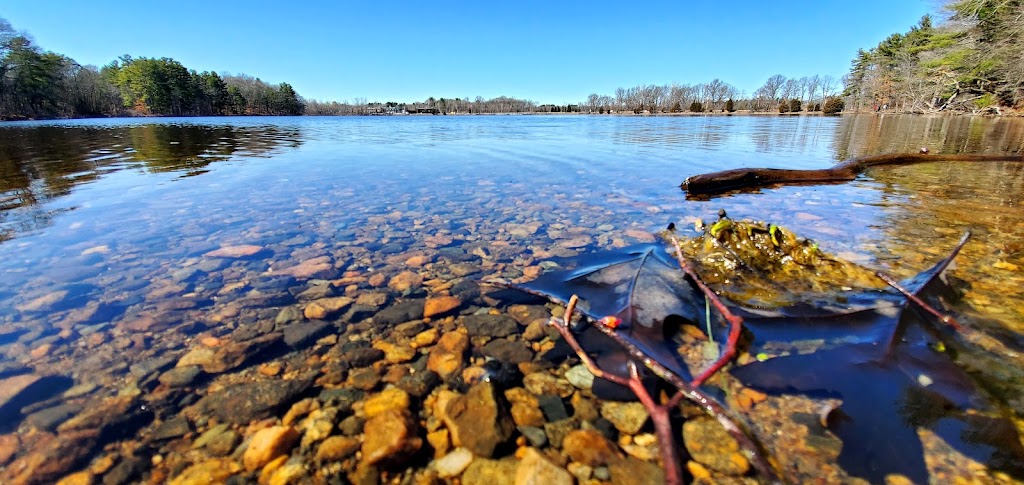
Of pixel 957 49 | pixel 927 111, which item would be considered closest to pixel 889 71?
pixel 927 111

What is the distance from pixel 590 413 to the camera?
210 cm

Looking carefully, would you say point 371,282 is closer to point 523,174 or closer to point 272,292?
point 272,292

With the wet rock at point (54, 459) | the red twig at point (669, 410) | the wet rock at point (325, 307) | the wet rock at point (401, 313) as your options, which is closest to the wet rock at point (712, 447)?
the red twig at point (669, 410)

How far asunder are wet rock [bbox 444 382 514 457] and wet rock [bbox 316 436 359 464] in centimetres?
47

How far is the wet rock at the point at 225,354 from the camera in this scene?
2.61 meters

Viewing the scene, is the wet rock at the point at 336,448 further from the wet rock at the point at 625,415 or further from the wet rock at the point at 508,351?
the wet rock at the point at 625,415

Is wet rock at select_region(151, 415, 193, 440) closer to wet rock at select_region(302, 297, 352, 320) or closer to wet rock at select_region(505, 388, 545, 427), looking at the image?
A: wet rock at select_region(302, 297, 352, 320)

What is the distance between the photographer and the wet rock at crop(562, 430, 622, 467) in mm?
1817

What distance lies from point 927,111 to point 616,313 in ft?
248

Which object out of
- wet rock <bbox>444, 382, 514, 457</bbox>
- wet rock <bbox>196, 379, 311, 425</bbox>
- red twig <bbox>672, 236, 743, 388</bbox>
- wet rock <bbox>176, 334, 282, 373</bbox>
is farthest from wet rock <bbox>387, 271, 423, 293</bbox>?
red twig <bbox>672, 236, 743, 388</bbox>

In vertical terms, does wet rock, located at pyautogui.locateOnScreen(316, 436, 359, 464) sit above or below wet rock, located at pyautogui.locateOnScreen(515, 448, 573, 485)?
below

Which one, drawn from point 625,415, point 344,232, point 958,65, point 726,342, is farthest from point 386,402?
point 958,65

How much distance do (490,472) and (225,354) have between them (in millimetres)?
2100

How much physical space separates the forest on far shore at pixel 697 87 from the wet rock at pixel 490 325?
130ft
